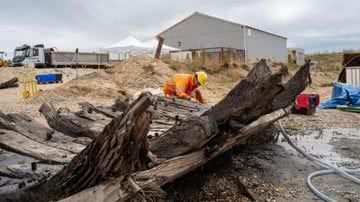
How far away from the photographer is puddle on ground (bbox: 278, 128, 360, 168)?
6191 mm

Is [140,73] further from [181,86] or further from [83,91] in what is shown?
[181,86]

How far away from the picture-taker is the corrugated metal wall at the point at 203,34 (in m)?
34.3

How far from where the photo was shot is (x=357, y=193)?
15.5 ft

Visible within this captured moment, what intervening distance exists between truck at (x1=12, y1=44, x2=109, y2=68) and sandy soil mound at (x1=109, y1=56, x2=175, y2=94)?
1141 centimetres

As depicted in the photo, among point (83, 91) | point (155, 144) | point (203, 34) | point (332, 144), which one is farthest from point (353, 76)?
point (203, 34)

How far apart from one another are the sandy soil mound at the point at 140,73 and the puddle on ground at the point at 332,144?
39.6 ft

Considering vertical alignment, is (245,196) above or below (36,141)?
below

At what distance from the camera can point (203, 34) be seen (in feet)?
120

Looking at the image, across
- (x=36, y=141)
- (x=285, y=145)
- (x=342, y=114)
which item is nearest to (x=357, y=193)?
(x=285, y=145)

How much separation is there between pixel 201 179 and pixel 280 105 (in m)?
1.42

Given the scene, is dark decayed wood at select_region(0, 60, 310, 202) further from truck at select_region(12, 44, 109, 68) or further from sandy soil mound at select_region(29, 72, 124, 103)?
truck at select_region(12, 44, 109, 68)

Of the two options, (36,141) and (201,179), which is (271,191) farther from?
(36,141)

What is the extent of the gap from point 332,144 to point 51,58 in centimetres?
2922

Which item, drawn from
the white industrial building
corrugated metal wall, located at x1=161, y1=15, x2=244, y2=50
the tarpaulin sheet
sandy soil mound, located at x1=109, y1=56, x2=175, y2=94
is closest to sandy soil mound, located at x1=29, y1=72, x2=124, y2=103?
sandy soil mound, located at x1=109, y1=56, x2=175, y2=94
